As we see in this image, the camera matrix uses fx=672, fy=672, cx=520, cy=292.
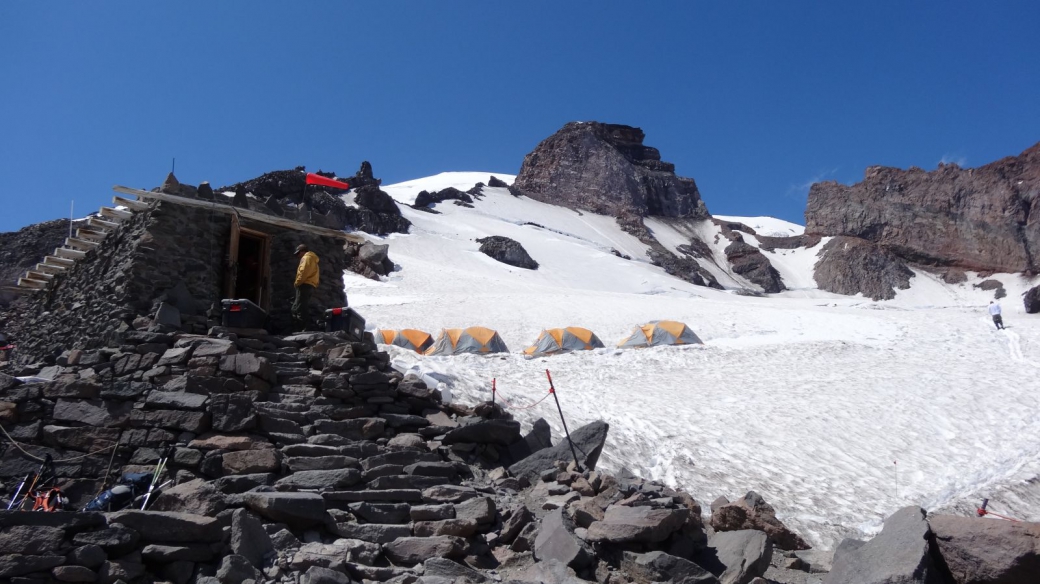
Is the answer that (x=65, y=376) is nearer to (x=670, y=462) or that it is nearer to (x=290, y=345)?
(x=290, y=345)

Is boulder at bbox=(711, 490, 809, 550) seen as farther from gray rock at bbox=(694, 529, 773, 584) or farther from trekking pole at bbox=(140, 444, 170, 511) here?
trekking pole at bbox=(140, 444, 170, 511)

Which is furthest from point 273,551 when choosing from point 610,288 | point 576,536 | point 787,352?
point 610,288

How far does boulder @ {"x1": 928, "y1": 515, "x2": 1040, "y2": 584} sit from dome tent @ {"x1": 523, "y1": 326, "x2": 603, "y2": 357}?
18875mm

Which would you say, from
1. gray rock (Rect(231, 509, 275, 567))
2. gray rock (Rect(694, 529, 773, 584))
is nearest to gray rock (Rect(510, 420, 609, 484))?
gray rock (Rect(694, 529, 773, 584))

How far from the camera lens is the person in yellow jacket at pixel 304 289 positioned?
1246 centimetres

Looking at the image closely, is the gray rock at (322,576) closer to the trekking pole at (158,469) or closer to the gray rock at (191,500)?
the gray rock at (191,500)

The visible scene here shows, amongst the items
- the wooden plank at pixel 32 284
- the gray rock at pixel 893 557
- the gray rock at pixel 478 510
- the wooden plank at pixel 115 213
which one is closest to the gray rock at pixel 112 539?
the gray rock at pixel 478 510

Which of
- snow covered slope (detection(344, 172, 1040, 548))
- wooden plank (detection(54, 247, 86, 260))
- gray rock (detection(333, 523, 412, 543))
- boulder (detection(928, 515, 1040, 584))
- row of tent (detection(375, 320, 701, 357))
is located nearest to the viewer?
boulder (detection(928, 515, 1040, 584))

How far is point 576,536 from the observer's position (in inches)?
278

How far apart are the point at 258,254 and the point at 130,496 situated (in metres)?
7.47

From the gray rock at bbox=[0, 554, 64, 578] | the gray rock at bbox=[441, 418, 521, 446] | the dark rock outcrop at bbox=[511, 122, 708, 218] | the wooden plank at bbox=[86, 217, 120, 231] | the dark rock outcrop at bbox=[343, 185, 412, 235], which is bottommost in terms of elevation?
the gray rock at bbox=[0, 554, 64, 578]

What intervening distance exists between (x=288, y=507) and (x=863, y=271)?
259 feet

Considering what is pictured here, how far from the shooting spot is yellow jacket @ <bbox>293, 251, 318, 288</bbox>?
40.8 ft

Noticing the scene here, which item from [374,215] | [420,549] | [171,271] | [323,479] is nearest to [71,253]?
[171,271]
